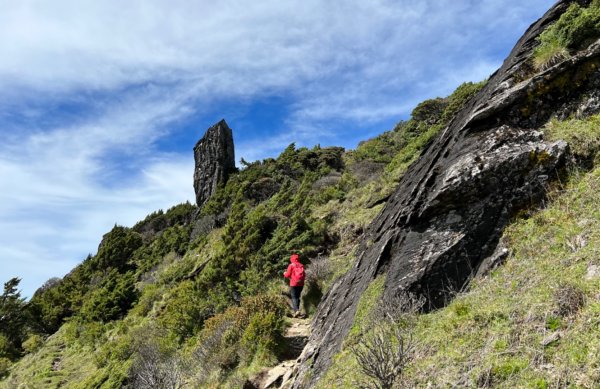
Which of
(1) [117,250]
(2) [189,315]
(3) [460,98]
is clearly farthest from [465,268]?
(1) [117,250]

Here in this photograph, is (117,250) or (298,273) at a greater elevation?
(117,250)

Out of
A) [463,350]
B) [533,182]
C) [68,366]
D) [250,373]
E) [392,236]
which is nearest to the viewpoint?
[463,350]

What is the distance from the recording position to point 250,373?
1008cm

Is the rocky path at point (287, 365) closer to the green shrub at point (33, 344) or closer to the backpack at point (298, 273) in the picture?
the backpack at point (298, 273)

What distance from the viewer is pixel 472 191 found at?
7078mm

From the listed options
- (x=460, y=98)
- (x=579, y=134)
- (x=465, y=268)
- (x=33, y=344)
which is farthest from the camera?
(x=460, y=98)

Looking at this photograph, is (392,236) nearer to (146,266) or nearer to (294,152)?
(146,266)

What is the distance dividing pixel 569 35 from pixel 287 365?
31.4ft

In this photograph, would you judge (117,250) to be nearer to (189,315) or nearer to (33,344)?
(33,344)

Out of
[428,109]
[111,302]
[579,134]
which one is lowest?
[579,134]

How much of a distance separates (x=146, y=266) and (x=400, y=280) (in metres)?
28.5

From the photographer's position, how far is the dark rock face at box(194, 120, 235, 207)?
3847cm

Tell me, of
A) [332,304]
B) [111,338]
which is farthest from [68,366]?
[332,304]

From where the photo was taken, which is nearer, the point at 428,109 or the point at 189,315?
the point at 189,315
